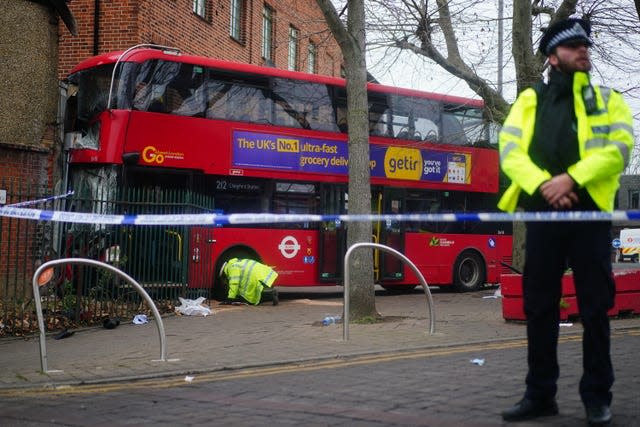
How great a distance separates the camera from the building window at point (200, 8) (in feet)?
66.6

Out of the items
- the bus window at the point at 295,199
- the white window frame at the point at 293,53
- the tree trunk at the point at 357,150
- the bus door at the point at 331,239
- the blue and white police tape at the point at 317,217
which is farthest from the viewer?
the white window frame at the point at 293,53

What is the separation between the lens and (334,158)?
52.1ft

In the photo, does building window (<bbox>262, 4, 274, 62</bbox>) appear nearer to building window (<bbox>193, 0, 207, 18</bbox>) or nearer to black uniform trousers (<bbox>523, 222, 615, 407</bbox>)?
building window (<bbox>193, 0, 207, 18</bbox>)

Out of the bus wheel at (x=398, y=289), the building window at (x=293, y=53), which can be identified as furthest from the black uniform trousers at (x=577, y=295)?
the building window at (x=293, y=53)

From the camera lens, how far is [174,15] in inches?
746

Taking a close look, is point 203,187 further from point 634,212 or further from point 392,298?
point 634,212

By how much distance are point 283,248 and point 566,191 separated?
1173 centimetres

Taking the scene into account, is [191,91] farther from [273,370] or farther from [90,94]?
[273,370]

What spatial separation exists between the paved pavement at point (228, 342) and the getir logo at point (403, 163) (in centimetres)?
481

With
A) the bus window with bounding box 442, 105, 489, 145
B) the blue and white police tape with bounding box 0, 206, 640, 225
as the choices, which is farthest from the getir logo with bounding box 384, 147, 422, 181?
the blue and white police tape with bounding box 0, 206, 640, 225

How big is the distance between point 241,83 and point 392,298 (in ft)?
17.6

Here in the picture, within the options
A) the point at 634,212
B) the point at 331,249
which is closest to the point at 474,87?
the point at 331,249

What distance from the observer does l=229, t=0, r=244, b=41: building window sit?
22.5 m

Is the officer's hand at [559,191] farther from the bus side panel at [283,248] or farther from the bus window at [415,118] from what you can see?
the bus window at [415,118]
